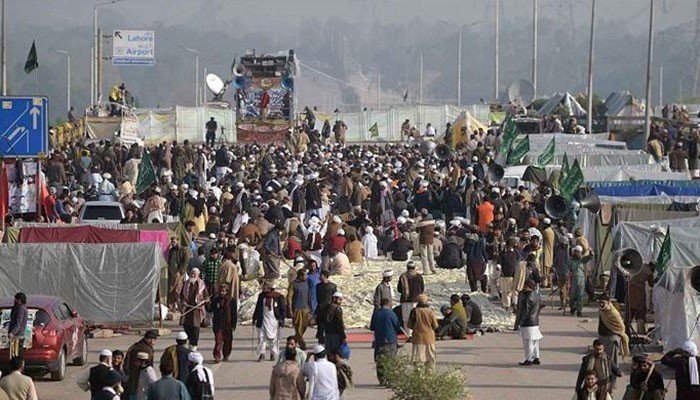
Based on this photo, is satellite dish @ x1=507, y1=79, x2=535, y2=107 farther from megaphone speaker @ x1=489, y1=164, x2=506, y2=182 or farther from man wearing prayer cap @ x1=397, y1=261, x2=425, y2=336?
man wearing prayer cap @ x1=397, y1=261, x2=425, y2=336

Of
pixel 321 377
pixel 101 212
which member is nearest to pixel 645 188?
pixel 101 212

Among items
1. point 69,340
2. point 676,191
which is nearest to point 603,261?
point 676,191

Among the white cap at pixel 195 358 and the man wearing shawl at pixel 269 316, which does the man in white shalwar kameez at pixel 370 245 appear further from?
the white cap at pixel 195 358

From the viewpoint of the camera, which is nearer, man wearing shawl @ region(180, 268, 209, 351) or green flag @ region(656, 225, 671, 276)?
man wearing shawl @ region(180, 268, 209, 351)

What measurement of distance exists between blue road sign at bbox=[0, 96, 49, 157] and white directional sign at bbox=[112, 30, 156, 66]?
5901 cm

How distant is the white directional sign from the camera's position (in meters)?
92.1

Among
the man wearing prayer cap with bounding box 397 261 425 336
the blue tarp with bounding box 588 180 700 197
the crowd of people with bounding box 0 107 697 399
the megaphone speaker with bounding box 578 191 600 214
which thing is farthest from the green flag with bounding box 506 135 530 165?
the man wearing prayer cap with bounding box 397 261 425 336

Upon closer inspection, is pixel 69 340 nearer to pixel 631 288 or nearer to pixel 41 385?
pixel 41 385

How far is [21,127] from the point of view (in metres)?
33.1

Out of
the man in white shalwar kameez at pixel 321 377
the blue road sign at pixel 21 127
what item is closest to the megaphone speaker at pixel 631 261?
the man in white shalwar kameez at pixel 321 377

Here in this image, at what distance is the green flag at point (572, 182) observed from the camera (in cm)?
3369

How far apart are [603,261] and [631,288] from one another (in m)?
4.98

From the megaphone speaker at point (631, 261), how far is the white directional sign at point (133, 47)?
6759cm

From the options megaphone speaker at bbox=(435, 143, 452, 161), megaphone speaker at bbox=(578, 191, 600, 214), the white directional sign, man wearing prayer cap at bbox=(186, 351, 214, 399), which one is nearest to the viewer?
man wearing prayer cap at bbox=(186, 351, 214, 399)
